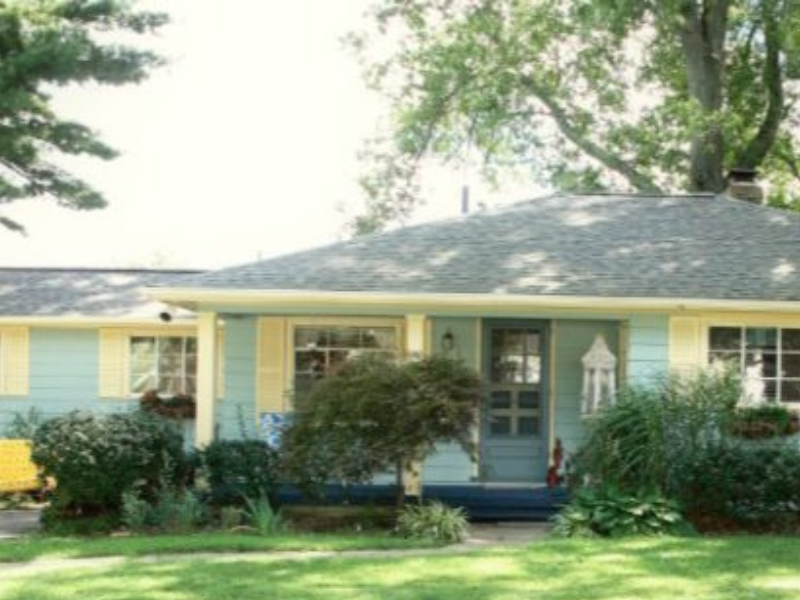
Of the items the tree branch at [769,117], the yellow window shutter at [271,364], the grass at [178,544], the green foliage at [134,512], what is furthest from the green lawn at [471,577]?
the tree branch at [769,117]

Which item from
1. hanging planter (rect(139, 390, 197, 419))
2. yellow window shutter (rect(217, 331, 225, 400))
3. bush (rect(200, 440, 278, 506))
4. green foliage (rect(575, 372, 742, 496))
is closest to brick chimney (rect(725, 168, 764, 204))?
green foliage (rect(575, 372, 742, 496))

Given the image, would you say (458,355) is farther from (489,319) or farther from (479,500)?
(479,500)

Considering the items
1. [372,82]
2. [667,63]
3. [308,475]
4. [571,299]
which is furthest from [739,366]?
[372,82]

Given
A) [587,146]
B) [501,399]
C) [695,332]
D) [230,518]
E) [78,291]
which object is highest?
[587,146]

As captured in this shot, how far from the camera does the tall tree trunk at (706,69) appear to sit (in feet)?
82.7

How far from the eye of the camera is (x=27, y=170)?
21109 mm

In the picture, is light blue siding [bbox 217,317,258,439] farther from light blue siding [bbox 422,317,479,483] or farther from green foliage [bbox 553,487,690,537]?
green foliage [bbox 553,487,690,537]

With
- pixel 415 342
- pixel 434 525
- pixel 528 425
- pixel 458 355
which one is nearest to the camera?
pixel 434 525

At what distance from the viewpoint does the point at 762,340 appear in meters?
13.6

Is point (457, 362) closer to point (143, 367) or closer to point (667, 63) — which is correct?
point (143, 367)

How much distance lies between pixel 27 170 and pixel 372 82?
11.1 meters

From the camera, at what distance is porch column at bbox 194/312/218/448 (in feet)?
43.0

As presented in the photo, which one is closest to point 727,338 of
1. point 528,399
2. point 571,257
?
point 571,257

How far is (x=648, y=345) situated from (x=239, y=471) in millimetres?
5078
